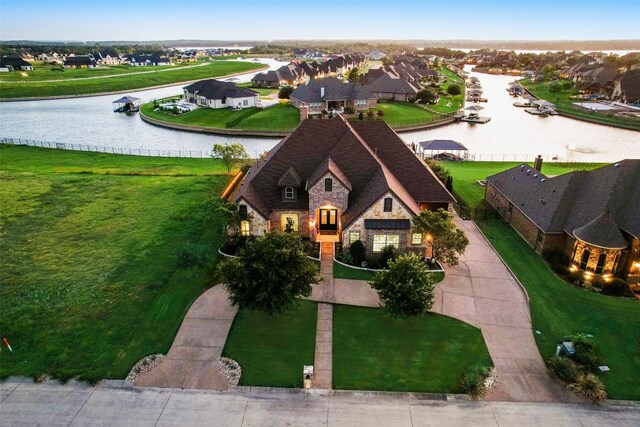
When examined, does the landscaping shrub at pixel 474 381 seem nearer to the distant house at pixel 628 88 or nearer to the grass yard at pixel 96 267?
the grass yard at pixel 96 267

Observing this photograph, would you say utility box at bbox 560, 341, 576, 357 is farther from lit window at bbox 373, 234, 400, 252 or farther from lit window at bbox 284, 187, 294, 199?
lit window at bbox 284, 187, 294, 199

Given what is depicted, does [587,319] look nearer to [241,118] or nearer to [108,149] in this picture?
[108,149]

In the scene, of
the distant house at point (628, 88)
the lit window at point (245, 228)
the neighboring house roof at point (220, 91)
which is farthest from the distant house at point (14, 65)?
the distant house at point (628, 88)

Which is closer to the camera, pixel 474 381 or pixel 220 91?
pixel 474 381

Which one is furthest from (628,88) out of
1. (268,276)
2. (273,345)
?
(273,345)

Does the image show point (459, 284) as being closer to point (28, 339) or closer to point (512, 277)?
point (512, 277)

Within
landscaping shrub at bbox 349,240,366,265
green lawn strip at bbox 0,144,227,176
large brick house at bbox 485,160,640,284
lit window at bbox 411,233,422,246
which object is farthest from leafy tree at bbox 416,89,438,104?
landscaping shrub at bbox 349,240,366,265
